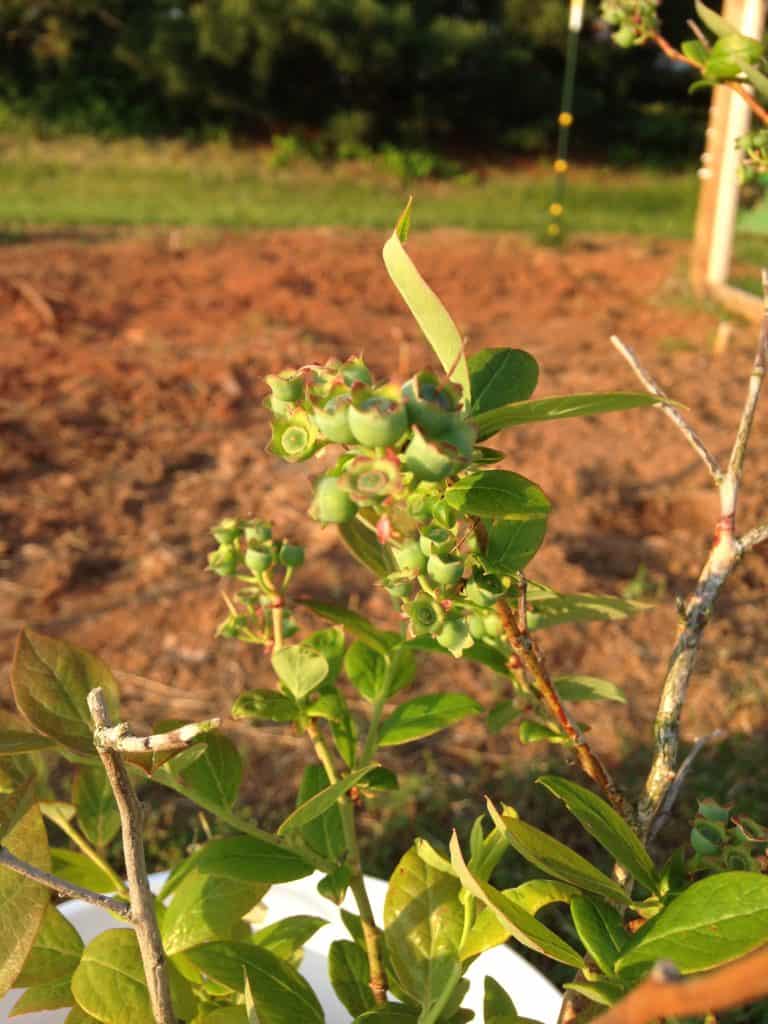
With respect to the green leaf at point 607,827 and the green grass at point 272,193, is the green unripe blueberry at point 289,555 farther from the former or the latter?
the green grass at point 272,193

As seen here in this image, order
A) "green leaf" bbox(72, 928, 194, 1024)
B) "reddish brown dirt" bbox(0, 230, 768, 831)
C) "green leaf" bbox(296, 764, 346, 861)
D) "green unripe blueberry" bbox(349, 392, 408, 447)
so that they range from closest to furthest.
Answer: "green unripe blueberry" bbox(349, 392, 408, 447) → "green leaf" bbox(72, 928, 194, 1024) → "green leaf" bbox(296, 764, 346, 861) → "reddish brown dirt" bbox(0, 230, 768, 831)

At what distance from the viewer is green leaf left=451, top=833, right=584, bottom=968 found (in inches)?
18.5

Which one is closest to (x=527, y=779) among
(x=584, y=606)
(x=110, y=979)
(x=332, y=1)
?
(x=584, y=606)

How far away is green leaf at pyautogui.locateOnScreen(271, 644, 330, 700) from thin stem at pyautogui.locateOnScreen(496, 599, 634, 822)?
0.13 m

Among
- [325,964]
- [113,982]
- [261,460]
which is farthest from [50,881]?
[261,460]

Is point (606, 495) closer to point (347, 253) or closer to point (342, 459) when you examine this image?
point (342, 459)

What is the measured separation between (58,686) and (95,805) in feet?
0.74

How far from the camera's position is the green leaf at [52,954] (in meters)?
0.68

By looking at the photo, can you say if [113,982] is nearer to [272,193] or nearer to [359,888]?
[359,888]

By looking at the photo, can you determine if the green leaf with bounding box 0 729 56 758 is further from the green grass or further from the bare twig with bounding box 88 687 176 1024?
the green grass

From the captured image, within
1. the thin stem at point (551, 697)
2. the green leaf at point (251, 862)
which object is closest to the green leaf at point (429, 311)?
the thin stem at point (551, 697)

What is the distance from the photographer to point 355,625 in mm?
740

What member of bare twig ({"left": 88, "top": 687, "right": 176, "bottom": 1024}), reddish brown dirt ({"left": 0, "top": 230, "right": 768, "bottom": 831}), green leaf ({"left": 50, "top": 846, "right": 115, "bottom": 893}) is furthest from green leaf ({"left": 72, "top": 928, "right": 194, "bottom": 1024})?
reddish brown dirt ({"left": 0, "top": 230, "right": 768, "bottom": 831})

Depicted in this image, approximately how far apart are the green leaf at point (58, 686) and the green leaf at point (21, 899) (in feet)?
0.17
